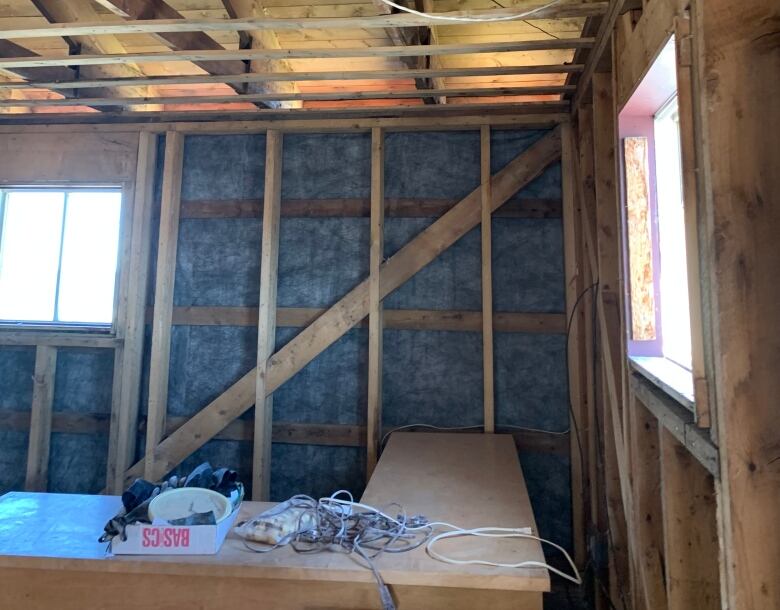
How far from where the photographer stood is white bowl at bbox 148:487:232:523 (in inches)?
57.1

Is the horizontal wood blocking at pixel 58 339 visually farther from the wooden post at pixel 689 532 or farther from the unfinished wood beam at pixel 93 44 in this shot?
the wooden post at pixel 689 532

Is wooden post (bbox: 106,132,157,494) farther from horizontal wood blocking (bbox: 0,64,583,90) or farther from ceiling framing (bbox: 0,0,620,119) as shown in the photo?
horizontal wood blocking (bbox: 0,64,583,90)

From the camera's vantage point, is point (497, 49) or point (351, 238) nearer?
point (497, 49)

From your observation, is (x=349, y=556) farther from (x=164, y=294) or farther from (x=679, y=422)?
(x=164, y=294)

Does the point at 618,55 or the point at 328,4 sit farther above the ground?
the point at 328,4

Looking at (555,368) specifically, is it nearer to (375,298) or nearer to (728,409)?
(375,298)

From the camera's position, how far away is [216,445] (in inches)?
123

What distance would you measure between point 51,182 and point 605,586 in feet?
13.3

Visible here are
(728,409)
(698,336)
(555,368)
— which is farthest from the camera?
(555,368)

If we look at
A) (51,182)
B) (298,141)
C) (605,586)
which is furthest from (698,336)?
(51,182)

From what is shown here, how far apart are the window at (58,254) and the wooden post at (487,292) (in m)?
2.41

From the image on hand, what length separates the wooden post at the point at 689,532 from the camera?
4.44 feet

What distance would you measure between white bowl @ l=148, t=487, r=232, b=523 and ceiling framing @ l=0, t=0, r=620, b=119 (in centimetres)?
178

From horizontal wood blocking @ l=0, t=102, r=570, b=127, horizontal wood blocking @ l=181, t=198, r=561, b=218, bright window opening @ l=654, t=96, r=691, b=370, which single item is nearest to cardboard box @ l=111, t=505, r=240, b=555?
bright window opening @ l=654, t=96, r=691, b=370
